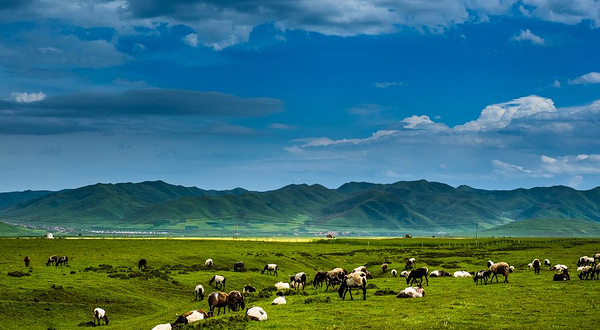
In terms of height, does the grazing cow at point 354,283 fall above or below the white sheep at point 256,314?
above

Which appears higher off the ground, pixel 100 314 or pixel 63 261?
pixel 63 261

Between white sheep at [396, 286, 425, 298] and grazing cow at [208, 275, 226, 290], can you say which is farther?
grazing cow at [208, 275, 226, 290]

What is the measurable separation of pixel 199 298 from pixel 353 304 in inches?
994

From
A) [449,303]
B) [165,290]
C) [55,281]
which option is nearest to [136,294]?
[165,290]

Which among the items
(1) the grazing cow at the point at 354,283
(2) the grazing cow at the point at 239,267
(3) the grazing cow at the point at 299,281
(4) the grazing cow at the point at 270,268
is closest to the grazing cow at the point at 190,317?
(1) the grazing cow at the point at 354,283

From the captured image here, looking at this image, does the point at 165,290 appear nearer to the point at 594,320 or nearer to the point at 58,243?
the point at 594,320

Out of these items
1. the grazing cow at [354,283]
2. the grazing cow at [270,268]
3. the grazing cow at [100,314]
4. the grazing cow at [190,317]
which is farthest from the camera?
the grazing cow at [270,268]

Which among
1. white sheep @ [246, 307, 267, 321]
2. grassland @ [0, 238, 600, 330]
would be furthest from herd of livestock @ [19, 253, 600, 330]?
grassland @ [0, 238, 600, 330]

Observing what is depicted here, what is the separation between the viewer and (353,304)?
41.2 meters

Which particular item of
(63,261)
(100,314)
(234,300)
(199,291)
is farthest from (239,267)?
(234,300)

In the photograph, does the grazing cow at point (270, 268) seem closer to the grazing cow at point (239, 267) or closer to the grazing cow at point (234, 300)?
the grazing cow at point (239, 267)

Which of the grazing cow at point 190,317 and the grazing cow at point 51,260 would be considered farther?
the grazing cow at point 51,260

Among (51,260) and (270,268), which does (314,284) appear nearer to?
(270,268)

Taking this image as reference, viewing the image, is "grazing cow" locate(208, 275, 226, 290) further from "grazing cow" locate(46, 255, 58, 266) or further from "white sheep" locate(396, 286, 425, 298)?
"white sheep" locate(396, 286, 425, 298)
